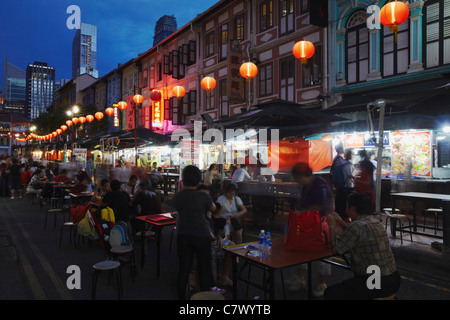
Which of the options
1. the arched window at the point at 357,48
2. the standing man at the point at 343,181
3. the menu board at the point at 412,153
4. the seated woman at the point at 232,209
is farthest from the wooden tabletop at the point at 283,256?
the arched window at the point at 357,48

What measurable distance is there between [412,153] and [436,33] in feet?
15.1

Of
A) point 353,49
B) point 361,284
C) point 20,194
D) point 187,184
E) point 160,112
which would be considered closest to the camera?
point 361,284

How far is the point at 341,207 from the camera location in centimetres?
955

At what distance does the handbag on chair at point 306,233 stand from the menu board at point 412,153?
886cm

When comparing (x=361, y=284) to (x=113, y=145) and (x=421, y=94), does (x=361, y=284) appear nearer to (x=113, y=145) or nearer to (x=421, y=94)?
(x=421, y=94)

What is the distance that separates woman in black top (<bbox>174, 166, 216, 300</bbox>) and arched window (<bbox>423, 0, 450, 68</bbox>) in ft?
38.5

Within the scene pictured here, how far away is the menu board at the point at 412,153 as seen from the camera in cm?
1116

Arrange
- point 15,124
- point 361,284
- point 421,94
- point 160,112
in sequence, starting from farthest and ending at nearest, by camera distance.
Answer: point 15,124
point 160,112
point 421,94
point 361,284

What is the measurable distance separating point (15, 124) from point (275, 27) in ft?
213

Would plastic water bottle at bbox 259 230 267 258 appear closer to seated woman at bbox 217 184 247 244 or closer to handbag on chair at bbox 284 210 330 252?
handbag on chair at bbox 284 210 330 252

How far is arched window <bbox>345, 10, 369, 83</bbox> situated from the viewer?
47.2 ft

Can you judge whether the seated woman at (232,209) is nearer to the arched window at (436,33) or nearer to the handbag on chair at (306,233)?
the handbag on chair at (306,233)

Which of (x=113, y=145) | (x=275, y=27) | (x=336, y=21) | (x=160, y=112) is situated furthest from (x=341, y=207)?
(x=160, y=112)

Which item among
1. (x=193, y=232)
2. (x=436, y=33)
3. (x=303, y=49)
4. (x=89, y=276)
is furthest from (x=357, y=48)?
(x=89, y=276)
